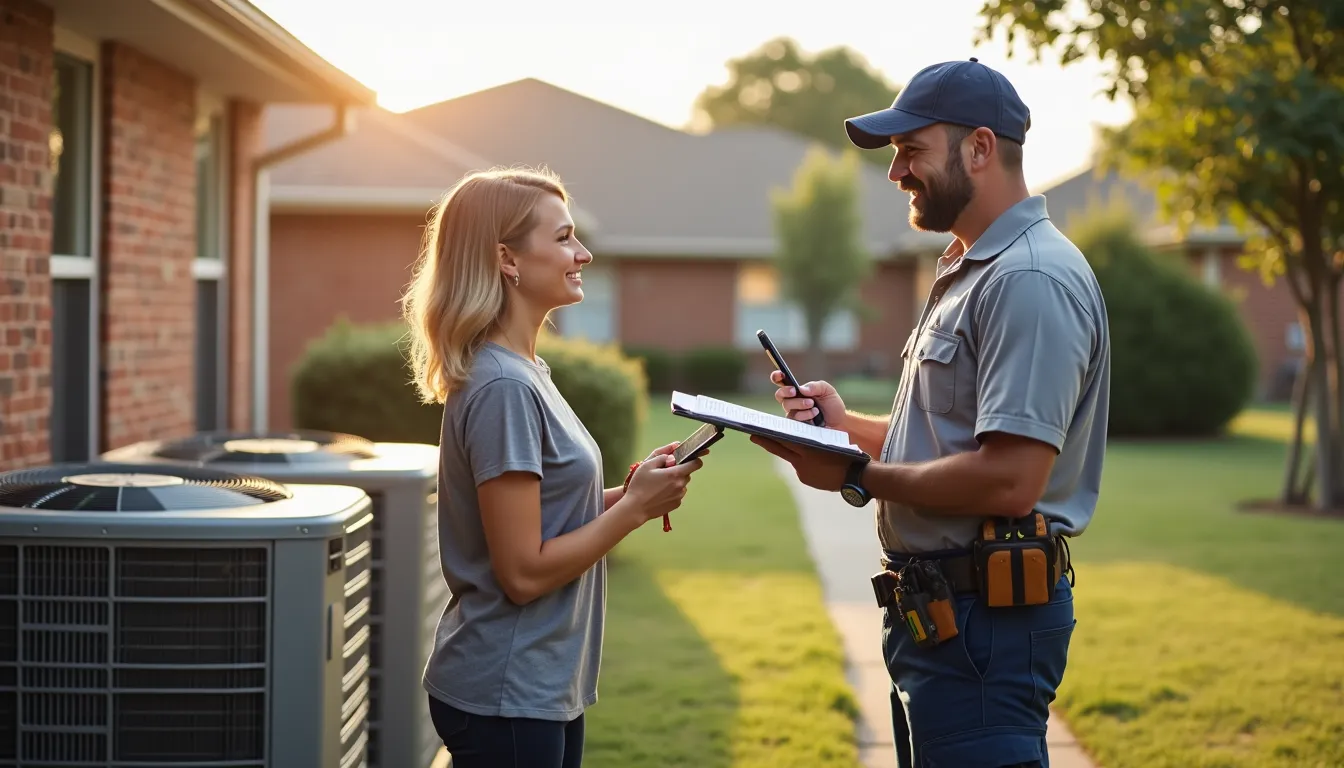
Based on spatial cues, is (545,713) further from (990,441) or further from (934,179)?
(934,179)

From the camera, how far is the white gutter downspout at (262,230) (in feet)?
29.7

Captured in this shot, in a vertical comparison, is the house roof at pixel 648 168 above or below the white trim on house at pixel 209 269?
above

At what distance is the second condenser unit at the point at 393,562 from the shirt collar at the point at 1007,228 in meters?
2.04

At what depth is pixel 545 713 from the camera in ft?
8.89

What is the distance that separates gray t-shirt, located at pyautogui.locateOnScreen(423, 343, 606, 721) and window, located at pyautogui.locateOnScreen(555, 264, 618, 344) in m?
26.3

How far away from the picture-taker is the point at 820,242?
27875mm

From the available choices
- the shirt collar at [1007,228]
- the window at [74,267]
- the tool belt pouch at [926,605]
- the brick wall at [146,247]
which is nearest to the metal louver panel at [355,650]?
the tool belt pouch at [926,605]

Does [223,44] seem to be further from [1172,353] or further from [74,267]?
[1172,353]

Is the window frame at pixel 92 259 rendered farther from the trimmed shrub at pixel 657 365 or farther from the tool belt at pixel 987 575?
the trimmed shrub at pixel 657 365

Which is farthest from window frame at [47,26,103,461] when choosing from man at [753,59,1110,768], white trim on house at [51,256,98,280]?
man at [753,59,1110,768]

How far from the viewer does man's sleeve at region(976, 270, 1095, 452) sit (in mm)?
2643

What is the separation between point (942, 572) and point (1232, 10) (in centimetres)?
914

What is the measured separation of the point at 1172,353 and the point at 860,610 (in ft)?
44.1

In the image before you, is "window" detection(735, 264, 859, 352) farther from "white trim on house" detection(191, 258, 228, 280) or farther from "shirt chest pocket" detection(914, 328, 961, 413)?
"shirt chest pocket" detection(914, 328, 961, 413)
